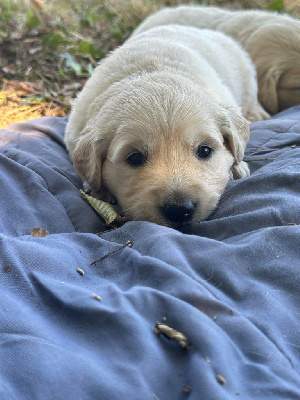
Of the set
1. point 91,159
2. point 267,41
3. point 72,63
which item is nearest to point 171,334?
point 91,159

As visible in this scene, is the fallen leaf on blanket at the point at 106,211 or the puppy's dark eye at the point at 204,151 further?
the puppy's dark eye at the point at 204,151

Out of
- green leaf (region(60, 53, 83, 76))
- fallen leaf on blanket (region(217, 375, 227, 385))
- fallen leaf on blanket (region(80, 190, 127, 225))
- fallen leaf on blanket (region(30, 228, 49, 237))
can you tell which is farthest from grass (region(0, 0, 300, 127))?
fallen leaf on blanket (region(217, 375, 227, 385))

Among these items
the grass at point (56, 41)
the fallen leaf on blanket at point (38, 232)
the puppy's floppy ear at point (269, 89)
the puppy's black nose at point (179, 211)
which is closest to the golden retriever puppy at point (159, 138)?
the puppy's black nose at point (179, 211)

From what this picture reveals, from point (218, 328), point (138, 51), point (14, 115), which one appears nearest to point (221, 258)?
point (218, 328)

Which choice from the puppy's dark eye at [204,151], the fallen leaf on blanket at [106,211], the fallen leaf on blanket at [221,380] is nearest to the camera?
the fallen leaf on blanket at [221,380]

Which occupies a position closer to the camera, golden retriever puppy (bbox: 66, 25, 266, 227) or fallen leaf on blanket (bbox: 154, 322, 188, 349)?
fallen leaf on blanket (bbox: 154, 322, 188, 349)

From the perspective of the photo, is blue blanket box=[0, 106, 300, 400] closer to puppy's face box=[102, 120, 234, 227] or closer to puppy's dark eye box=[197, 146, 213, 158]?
puppy's face box=[102, 120, 234, 227]

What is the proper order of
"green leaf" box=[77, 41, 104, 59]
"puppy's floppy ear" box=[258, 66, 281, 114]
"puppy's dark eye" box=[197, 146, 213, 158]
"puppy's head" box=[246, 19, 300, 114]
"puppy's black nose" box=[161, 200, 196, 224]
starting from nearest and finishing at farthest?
1. "puppy's black nose" box=[161, 200, 196, 224]
2. "puppy's dark eye" box=[197, 146, 213, 158]
3. "puppy's head" box=[246, 19, 300, 114]
4. "puppy's floppy ear" box=[258, 66, 281, 114]
5. "green leaf" box=[77, 41, 104, 59]

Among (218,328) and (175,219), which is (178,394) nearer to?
(218,328)

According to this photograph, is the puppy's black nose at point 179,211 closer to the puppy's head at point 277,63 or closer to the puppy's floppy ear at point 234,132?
the puppy's floppy ear at point 234,132
